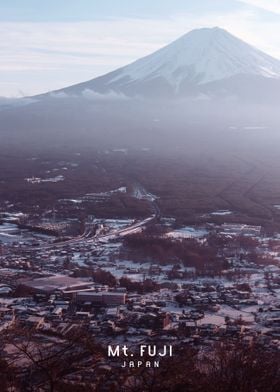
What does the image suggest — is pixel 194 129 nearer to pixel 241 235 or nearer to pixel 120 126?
pixel 120 126

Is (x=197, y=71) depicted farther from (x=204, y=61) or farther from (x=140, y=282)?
(x=140, y=282)

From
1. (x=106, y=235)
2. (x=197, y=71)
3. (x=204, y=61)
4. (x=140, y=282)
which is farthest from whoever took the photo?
(x=204, y=61)

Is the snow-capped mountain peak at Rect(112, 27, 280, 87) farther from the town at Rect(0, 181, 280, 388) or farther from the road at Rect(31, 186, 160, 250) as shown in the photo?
the town at Rect(0, 181, 280, 388)

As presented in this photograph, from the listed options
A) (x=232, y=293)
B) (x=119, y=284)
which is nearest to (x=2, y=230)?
(x=119, y=284)

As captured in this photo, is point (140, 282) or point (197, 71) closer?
point (140, 282)

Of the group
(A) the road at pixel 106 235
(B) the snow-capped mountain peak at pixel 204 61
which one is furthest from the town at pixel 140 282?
(B) the snow-capped mountain peak at pixel 204 61

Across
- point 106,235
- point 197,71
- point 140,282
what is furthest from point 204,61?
point 140,282

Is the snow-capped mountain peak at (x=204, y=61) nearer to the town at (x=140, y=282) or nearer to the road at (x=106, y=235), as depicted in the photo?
the road at (x=106, y=235)

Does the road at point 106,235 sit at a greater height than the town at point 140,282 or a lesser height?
lesser

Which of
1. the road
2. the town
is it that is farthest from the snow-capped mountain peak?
the town
